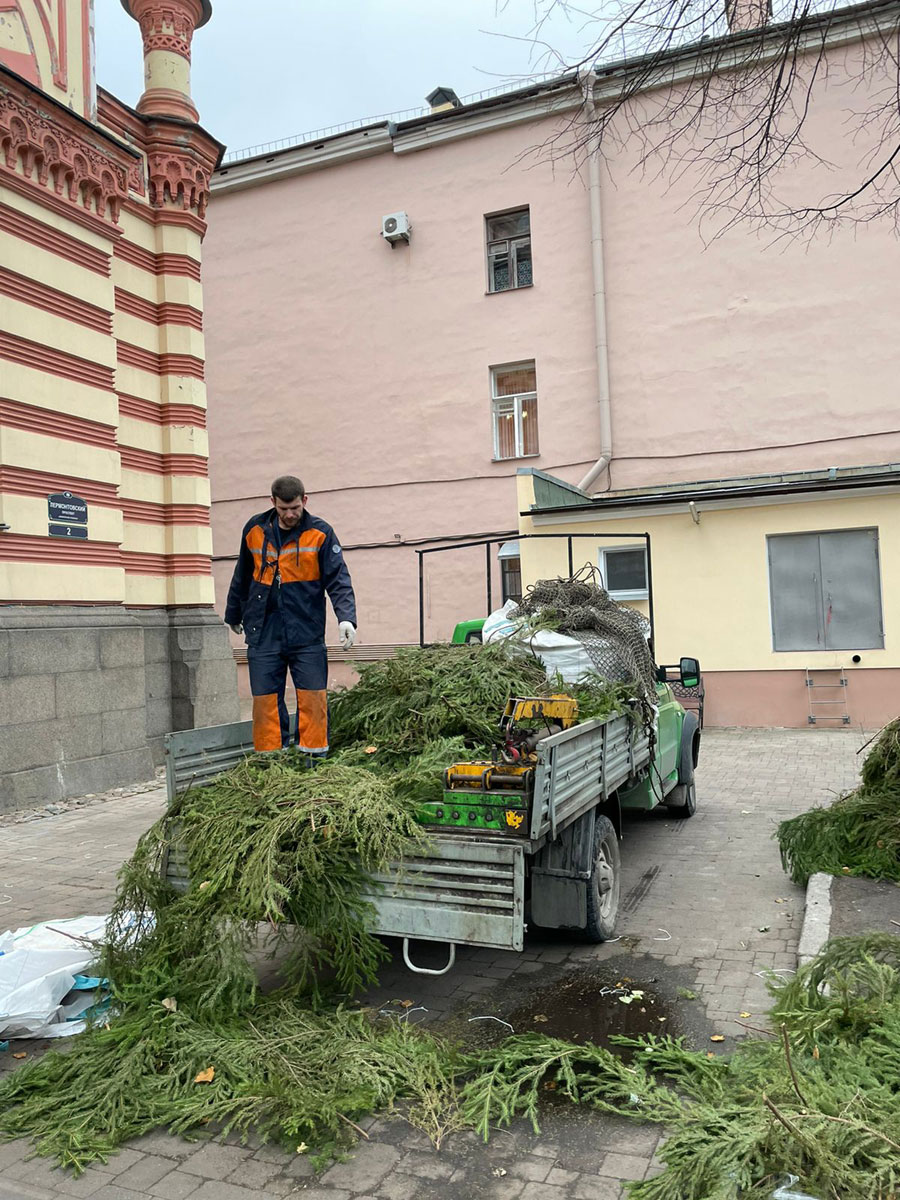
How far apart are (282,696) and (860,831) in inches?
149

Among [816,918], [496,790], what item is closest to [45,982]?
[496,790]

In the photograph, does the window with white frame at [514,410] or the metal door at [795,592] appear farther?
the window with white frame at [514,410]

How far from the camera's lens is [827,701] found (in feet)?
44.0

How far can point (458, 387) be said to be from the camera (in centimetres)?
1820

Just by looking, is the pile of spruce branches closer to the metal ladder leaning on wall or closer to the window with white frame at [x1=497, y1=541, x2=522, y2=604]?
the metal ladder leaning on wall

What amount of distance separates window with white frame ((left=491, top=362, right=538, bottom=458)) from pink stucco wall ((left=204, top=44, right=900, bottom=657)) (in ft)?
0.81

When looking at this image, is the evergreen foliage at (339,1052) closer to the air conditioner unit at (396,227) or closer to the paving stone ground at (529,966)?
the paving stone ground at (529,966)

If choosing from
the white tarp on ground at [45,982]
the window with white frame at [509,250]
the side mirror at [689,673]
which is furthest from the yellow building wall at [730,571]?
the white tarp on ground at [45,982]

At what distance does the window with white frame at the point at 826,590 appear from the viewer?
13.2 metres

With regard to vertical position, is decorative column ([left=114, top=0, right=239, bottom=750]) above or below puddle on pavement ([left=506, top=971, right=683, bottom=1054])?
above

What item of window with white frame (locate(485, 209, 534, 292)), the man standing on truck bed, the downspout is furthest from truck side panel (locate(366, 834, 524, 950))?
window with white frame (locate(485, 209, 534, 292))

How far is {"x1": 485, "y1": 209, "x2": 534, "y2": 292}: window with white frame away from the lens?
58.8 feet

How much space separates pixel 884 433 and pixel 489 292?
7.68 metres

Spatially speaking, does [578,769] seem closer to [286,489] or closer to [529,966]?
[529,966]
